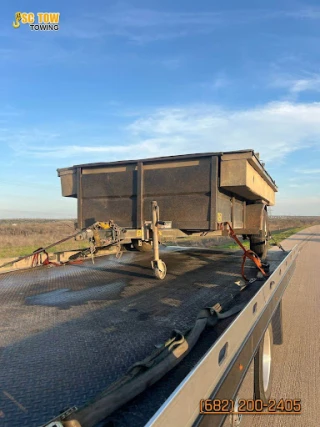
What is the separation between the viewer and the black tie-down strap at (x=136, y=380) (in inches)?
50.8

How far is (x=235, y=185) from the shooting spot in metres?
4.45

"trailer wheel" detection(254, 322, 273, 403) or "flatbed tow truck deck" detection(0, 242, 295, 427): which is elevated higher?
"flatbed tow truck deck" detection(0, 242, 295, 427)

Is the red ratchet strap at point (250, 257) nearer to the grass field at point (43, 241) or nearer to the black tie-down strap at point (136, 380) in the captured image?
the black tie-down strap at point (136, 380)

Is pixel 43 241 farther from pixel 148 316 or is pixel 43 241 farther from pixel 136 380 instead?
pixel 136 380

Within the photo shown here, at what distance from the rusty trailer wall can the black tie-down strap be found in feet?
8.19

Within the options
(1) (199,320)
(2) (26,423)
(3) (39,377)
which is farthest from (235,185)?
(2) (26,423)

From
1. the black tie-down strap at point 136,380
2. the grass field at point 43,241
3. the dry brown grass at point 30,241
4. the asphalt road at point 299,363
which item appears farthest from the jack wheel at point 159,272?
the black tie-down strap at point 136,380

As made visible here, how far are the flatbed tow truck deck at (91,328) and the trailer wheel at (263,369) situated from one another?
417mm

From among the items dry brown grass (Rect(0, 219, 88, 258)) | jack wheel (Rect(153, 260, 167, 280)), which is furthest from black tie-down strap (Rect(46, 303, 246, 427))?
dry brown grass (Rect(0, 219, 88, 258))

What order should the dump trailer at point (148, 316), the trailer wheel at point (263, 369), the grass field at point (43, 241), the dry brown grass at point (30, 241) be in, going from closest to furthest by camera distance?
the dump trailer at point (148, 316), the trailer wheel at point (263, 369), the grass field at point (43, 241), the dry brown grass at point (30, 241)

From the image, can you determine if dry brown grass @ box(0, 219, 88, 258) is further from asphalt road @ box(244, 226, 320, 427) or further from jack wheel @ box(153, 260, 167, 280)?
asphalt road @ box(244, 226, 320, 427)

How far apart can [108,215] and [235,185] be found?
76.5 inches

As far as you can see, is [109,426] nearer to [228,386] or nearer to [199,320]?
[228,386]

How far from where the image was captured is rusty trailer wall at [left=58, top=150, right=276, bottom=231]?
4480mm
